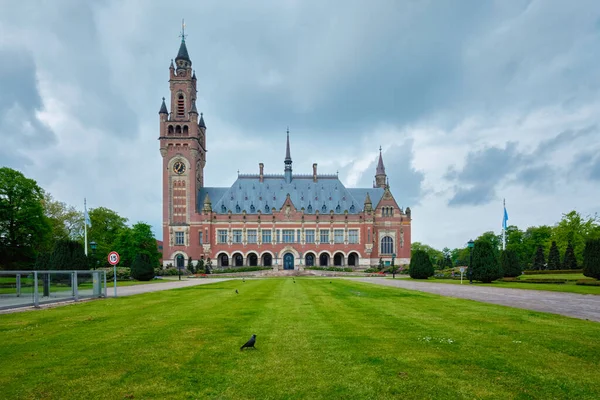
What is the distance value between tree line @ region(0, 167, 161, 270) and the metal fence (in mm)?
9658

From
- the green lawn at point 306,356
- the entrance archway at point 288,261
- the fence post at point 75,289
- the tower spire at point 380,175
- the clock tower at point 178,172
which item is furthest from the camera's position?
the tower spire at point 380,175

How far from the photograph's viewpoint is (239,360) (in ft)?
25.2

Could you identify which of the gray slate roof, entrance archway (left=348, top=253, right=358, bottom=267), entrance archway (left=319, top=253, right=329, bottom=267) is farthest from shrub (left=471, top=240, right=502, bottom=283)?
entrance archway (left=319, top=253, right=329, bottom=267)

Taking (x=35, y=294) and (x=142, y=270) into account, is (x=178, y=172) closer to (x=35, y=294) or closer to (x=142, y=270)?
(x=142, y=270)

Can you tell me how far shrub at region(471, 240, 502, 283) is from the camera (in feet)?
113

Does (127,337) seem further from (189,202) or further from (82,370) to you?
(189,202)

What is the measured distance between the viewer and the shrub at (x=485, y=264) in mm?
34406

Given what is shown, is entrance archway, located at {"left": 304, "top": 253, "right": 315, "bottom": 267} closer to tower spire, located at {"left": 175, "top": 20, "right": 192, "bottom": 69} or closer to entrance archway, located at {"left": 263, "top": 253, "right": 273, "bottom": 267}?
entrance archway, located at {"left": 263, "top": 253, "right": 273, "bottom": 267}

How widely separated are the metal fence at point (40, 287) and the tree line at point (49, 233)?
966 centimetres

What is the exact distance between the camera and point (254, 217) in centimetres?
7550

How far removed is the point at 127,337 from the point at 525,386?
8837 mm

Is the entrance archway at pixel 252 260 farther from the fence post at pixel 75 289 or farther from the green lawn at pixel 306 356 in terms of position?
the green lawn at pixel 306 356

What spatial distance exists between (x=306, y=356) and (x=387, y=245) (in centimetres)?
7162

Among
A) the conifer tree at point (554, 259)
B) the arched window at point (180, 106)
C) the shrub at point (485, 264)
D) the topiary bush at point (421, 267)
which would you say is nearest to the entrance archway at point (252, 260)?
the arched window at point (180, 106)
